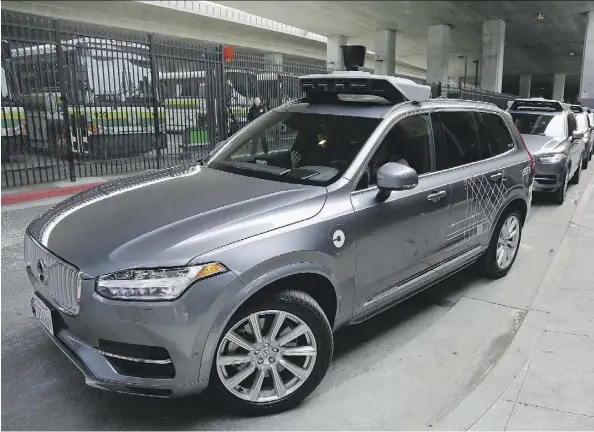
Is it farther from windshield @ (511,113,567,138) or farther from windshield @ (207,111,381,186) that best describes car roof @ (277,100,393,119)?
windshield @ (511,113,567,138)

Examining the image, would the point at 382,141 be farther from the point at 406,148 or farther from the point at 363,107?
the point at 363,107

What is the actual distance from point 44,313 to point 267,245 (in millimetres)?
1344

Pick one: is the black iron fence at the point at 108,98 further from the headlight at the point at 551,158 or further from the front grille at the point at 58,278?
A: the front grille at the point at 58,278

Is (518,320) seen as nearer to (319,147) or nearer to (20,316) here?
(319,147)

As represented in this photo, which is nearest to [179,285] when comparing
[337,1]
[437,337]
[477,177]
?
[437,337]

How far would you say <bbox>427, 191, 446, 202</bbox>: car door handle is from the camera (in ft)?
12.5

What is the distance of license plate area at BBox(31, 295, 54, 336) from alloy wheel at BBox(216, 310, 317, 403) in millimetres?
968

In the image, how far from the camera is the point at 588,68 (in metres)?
28.9

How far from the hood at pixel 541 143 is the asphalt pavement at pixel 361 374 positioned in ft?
15.8

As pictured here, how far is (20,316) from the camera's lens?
412 centimetres

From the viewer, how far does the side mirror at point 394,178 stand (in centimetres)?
326

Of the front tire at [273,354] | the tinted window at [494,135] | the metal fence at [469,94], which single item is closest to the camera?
the front tire at [273,354]

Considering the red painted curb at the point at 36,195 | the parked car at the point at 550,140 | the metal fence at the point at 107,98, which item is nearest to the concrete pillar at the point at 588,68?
the parked car at the point at 550,140

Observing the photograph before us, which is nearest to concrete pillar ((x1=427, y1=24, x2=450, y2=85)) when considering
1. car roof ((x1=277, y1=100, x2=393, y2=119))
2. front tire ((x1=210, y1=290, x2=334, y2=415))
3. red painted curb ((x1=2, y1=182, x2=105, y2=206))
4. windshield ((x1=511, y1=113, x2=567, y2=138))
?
windshield ((x1=511, y1=113, x2=567, y2=138))
